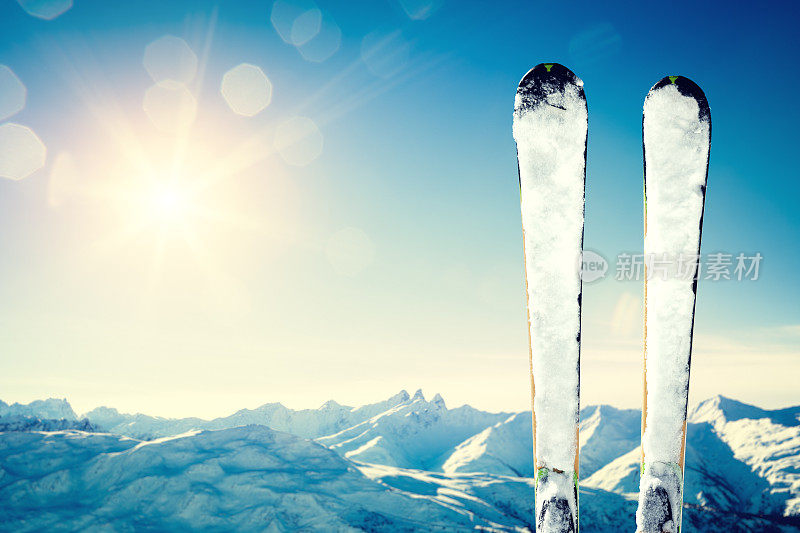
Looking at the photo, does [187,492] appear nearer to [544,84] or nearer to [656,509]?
[656,509]

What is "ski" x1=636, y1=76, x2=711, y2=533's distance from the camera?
22.2 feet

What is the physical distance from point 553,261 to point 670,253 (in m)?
2.30

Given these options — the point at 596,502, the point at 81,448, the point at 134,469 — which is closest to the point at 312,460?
the point at 134,469

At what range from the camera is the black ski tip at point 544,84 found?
5945 millimetres

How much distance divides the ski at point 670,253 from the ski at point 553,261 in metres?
1.68

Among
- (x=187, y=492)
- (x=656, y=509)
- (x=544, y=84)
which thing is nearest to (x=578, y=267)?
(x=544, y=84)

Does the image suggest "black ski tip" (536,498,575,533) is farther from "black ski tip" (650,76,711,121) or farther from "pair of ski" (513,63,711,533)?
"black ski tip" (650,76,711,121)

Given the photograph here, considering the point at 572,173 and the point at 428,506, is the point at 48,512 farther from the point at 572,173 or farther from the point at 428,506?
the point at 572,173

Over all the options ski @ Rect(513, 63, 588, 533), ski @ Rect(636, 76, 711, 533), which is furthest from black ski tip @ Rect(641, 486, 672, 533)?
ski @ Rect(513, 63, 588, 533)

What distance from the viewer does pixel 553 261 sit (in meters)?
6.11

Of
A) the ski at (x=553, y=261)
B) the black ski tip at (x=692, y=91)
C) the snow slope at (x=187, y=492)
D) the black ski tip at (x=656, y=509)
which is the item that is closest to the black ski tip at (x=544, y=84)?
the ski at (x=553, y=261)

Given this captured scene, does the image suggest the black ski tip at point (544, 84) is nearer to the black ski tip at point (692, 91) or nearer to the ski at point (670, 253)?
the ski at point (670, 253)

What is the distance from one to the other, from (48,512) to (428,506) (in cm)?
10583

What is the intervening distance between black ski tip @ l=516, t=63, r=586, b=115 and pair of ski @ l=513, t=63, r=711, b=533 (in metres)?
0.01
